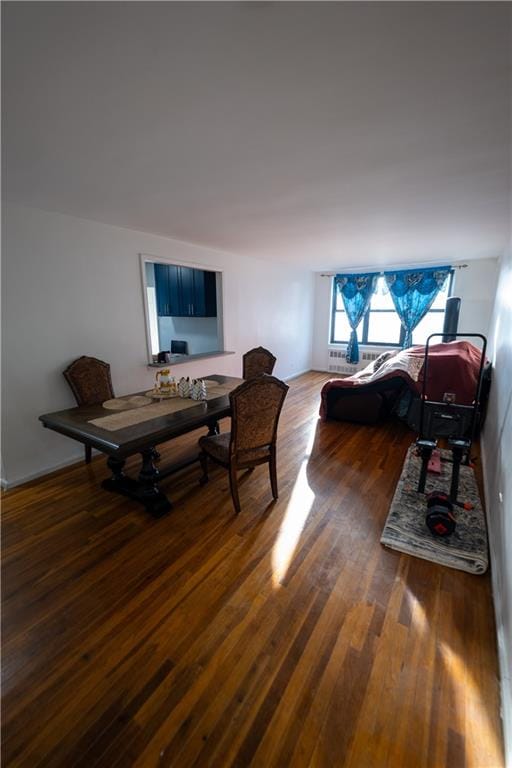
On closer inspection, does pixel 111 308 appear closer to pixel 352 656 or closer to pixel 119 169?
pixel 119 169

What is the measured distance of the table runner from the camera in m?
2.17

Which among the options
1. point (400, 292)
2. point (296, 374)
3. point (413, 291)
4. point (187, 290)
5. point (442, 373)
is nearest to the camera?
point (442, 373)

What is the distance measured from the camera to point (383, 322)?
6.62m

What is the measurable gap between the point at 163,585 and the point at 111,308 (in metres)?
2.67

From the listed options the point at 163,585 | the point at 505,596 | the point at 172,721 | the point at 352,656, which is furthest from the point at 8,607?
the point at 505,596

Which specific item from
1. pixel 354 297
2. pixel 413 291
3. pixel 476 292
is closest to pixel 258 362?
pixel 354 297

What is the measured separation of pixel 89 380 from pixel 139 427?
122cm

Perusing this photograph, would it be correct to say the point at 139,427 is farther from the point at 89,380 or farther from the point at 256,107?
the point at 256,107

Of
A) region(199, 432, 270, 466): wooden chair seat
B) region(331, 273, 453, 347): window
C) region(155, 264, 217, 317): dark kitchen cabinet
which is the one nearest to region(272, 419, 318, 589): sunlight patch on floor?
region(199, 432, 270, 466): wooden chair seat

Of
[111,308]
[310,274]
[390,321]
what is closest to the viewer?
[111,308]

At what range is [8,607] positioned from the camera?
1.61m

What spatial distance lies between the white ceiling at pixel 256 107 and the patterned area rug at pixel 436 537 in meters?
2.34

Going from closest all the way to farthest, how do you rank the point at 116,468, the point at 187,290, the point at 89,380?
the point at 116,468
the point at 89,380
the point at 187,290

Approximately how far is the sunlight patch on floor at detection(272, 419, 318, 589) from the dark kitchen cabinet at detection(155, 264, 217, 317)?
118 inches
